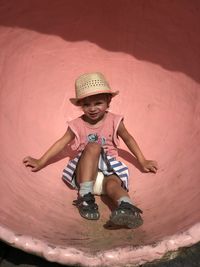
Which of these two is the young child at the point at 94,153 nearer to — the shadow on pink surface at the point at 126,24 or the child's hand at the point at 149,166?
the child's hand at the point at 149,166

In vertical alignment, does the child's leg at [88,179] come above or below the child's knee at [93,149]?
below

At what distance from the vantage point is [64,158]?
65.9 inches

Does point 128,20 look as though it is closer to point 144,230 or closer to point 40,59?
point 40,59

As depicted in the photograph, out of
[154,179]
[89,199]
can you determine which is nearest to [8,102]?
[89,199]

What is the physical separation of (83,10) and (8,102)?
0.49 m

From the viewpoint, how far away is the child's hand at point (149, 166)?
1529mm

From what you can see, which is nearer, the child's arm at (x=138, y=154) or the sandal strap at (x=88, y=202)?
the sandal strap at (x=88, y=202)

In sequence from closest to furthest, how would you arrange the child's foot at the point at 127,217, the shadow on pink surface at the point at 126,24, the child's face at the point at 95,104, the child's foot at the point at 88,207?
the child's foot at the point at 127,217, the child's foot at the point at 88,207, the child's face at the point at 95,104, the shadow on pink surface at the point at 126,24

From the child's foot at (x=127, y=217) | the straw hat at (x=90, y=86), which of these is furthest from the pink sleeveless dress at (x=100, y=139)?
the child's foot at (x=127, y=217)

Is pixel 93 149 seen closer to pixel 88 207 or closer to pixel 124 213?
pixel 88 207

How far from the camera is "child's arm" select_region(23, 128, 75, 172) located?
152 centimetres

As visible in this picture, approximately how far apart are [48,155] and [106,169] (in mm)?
220

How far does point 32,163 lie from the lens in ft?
4.98

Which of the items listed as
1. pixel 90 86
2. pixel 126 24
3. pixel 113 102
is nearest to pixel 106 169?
pixel 90 86
